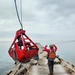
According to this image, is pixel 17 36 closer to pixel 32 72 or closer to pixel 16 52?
pixel 16 52

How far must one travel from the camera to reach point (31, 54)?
784 inches

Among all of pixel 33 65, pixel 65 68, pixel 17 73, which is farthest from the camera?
pixel 33 65

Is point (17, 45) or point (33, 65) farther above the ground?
point (17, 45)

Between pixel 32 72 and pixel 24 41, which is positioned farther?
pixel 32 72

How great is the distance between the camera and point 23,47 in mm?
19188

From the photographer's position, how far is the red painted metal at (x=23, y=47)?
63.2 feet

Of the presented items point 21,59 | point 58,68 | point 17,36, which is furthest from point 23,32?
point 58,68

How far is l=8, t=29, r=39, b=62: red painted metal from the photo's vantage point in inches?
758

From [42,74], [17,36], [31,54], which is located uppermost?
[17,36]

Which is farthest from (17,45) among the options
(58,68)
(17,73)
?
(58,68)

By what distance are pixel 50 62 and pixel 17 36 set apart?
2.96 metres

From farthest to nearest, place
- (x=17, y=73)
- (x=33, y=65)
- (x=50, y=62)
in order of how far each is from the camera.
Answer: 1. (x=33, y=65)
2. (x=17, y=73)
3. (x=50, y=62)

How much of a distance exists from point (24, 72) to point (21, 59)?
2.06m

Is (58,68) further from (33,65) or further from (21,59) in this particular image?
(21,59)
